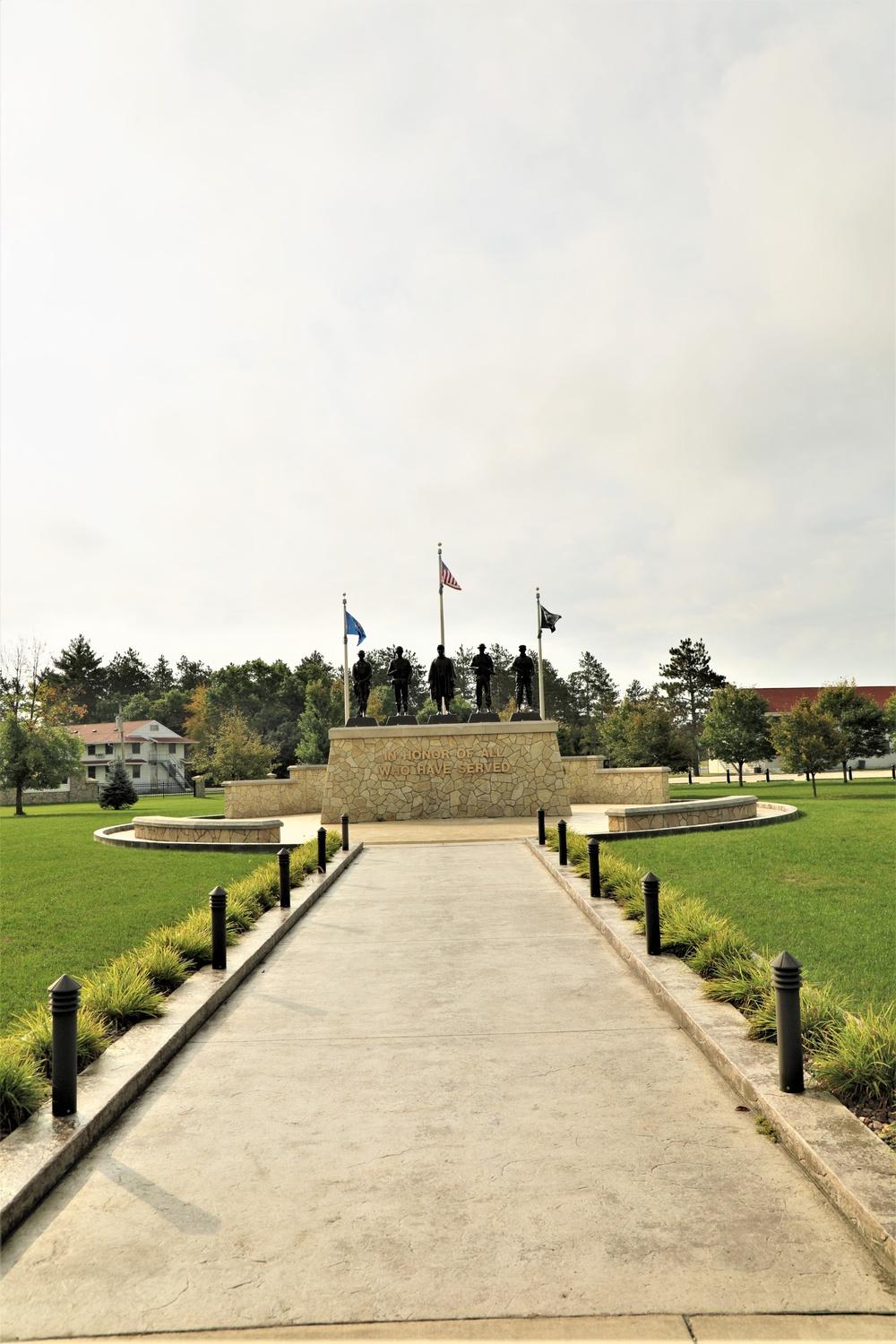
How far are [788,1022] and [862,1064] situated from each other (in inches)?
18.4

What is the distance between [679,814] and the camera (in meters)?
18.6

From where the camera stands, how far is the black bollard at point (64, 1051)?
16.3 feet

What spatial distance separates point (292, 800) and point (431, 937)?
20223 millimetres

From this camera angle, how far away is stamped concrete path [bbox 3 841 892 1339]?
3506mm

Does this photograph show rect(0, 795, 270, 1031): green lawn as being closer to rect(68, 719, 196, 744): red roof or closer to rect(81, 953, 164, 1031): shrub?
rect(81, 953, 164, 1031): shrub

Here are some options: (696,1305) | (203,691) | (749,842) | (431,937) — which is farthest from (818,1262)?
(203,691)

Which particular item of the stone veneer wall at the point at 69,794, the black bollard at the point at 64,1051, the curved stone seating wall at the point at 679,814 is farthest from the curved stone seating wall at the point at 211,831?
the stone veneer wall at the point at 69,794

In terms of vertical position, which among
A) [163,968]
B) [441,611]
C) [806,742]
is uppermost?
[441,611]

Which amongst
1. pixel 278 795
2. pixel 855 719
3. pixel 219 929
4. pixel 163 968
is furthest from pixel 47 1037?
pixel 855 719

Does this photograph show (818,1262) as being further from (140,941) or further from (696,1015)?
(140,941)

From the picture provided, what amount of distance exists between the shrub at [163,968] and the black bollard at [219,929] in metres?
0.31

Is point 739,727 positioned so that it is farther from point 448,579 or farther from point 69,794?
point 69,794

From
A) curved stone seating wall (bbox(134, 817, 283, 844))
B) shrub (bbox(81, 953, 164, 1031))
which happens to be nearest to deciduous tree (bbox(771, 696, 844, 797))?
curved stone seating wall (bbox(134, 817, 283, 844))

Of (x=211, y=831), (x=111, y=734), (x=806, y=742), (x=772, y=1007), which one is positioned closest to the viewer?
(x=772, y=1007)
